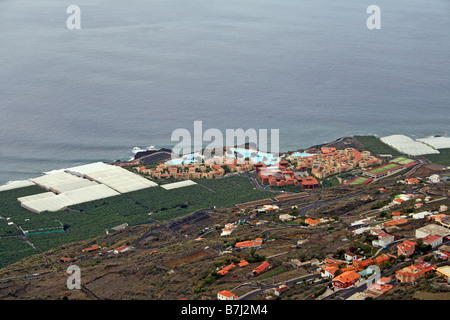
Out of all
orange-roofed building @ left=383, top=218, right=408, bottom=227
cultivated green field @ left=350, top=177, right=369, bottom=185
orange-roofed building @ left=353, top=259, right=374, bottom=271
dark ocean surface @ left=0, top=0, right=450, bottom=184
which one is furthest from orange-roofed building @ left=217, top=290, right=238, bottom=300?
dark ocean surface @ left=0, top=0, right=450, bottom=184

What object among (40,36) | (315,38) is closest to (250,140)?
(315,38)

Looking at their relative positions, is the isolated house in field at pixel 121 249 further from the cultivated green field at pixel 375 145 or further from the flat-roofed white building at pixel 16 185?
the cultivated green field at pixel 375 145

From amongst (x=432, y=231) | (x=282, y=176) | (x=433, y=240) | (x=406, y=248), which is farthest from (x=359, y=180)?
(x=406, y=248)

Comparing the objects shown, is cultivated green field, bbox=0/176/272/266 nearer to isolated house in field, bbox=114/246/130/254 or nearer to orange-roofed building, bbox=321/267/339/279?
isolated house in field, bbox=114/246/130/254

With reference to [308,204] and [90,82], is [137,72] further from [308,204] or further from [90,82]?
[308,204]

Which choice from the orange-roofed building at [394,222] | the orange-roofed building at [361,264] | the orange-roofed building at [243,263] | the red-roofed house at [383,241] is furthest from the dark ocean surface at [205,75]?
the orange-roofed building at [361,264]

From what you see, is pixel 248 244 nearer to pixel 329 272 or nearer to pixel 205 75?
pixel 329 272
